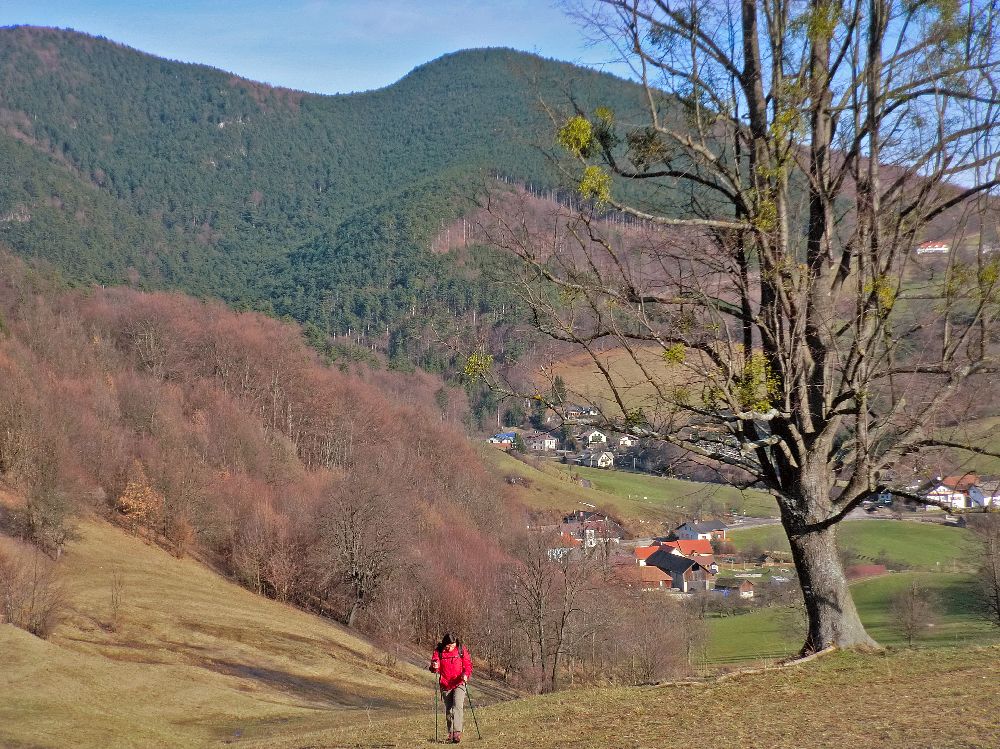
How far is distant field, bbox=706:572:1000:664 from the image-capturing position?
45.0 m

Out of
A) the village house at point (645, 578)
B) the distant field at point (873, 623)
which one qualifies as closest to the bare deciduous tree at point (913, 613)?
the distant field at point (873, 623)

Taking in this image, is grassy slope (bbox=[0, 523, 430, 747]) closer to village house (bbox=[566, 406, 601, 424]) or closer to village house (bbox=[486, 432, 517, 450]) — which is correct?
village house (bbox=[566, 406, 601, 424])

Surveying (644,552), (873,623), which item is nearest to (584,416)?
(873,623)

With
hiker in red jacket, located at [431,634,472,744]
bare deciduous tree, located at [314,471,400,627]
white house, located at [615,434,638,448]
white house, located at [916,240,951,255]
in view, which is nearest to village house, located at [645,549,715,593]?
bare deciduous tree, located at [314,471,400,627]

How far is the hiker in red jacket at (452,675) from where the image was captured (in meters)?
10.9

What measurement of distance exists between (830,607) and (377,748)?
537cm

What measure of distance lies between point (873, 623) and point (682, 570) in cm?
2656

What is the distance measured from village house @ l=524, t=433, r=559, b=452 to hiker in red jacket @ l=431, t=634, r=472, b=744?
115727 millimetres

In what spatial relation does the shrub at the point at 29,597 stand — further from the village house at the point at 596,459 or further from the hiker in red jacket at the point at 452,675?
the village house at the point at 596,459

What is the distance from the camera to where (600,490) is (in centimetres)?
10362

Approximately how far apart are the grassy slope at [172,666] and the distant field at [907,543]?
33.1 meters

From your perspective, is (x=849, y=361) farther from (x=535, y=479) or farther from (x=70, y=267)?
(x=70, y=267)

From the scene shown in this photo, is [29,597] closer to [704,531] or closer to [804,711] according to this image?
[804,711]

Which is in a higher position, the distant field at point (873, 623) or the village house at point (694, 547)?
the distant field at point (873, 623)
